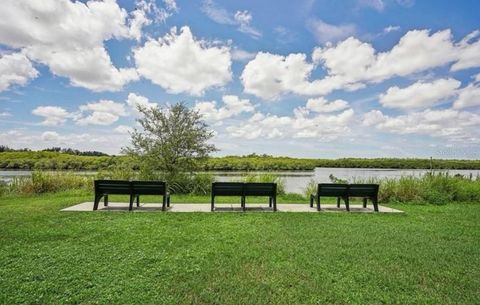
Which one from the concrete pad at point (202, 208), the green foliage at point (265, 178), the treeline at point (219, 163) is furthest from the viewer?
the treeline at point (219, 163)

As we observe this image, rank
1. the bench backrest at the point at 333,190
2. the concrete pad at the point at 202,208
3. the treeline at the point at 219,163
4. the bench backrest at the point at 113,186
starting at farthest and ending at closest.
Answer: the treeline at the point at 219,163 → the bench backrest at the point at 333,190 → the concrete pad at the point at 202,208 → the bench backrest at the point at 113,186

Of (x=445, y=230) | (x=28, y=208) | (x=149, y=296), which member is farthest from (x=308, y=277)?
(x=28, y=208)

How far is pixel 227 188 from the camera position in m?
8.50

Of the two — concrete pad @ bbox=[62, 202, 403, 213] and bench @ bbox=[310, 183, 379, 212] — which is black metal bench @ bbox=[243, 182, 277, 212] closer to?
concrete pad @ bbox=[62, 202, 403, 213]

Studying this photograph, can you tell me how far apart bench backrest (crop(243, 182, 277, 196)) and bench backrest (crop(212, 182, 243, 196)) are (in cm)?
14

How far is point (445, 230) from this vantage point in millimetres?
6621

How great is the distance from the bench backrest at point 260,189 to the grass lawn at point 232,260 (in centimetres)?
131

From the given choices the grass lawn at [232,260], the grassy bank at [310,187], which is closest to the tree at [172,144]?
the grassy bank at [310,187]

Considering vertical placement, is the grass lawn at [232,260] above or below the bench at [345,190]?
below

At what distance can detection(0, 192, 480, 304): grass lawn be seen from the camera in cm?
337

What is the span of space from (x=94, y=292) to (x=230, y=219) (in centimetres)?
415

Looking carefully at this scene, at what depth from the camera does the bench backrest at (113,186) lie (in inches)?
317

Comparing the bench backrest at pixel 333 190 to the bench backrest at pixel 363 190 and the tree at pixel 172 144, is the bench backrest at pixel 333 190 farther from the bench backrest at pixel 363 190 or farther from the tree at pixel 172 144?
the tree at pixel 172 144

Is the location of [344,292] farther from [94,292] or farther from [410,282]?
[94,292]
